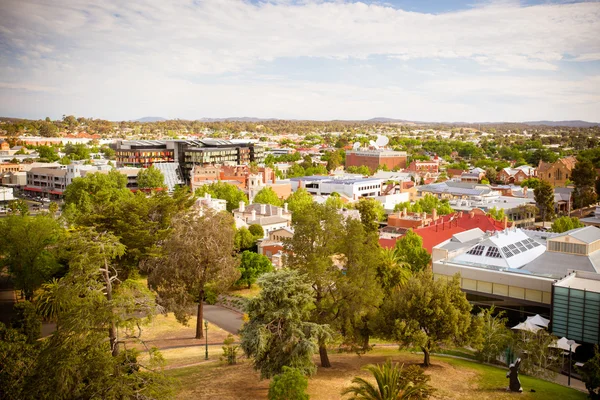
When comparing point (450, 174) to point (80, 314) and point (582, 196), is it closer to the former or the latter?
point (582, 196)

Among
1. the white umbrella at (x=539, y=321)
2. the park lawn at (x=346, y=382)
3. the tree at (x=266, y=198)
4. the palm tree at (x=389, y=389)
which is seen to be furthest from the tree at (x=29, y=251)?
the tree at (x=266, y=198)

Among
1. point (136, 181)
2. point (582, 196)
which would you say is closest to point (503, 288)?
point (582, 196)

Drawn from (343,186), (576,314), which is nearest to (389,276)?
(576,314)

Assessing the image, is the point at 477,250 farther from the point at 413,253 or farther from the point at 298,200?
the point at 298,200

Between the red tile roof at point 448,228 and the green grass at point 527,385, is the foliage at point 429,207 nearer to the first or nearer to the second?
the red tile roof at point 448,228

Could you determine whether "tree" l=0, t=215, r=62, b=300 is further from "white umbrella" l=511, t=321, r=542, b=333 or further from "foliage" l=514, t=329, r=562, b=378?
"white umbrella" l=511, t=321, r=542, b=333

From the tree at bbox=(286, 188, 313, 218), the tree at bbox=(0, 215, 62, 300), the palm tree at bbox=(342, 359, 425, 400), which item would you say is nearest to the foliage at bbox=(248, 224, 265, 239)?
the tree at bbox=(286, 188, 313, 218)
